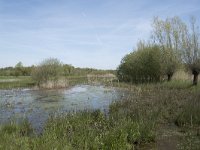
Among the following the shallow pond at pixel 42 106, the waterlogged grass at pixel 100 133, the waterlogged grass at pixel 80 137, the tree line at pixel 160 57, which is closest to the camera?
the waterlogged grass at pixel 80 137

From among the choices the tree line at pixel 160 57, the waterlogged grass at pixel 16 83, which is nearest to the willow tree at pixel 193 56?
the tree line at pixel 160 57

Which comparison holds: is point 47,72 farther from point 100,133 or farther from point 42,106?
point 100,133

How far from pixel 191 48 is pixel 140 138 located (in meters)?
23.3

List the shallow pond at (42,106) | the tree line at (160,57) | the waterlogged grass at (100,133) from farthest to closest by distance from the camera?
the tree line at (160,57)
the shallow pond at (42,106)
the waterlogged grass at (100,133)

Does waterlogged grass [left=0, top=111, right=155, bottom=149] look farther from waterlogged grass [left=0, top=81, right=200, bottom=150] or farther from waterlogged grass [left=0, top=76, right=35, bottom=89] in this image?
waterlogged grass [left=0, top=76, right=35, bottom=89]

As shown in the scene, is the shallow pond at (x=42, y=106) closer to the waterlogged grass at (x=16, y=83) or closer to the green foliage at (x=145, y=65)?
the green foliage at (x=145, y=65)

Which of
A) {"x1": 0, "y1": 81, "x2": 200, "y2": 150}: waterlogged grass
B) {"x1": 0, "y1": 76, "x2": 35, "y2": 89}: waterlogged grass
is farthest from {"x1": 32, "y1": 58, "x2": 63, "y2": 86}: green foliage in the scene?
{"x1": 0, "y1": 81, "x2": 200, "y2": 150}: waterlogged grass

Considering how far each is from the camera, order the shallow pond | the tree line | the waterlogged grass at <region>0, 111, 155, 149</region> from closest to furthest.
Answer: the waterlogged grass at <region>0, 111, 155, 149</region> < the shallow pond < the tree line

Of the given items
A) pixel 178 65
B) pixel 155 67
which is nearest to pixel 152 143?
pixel 178 65

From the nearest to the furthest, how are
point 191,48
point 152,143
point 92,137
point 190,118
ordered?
1. point 92,137
2. point 152,143
3. point 190,118
4. point 191,48

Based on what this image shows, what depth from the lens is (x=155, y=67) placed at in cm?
4206

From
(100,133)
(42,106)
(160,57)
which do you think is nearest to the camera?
(100,133)

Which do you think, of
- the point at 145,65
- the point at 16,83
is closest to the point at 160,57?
the point at 145,65

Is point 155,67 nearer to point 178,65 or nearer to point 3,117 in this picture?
point 178,65
